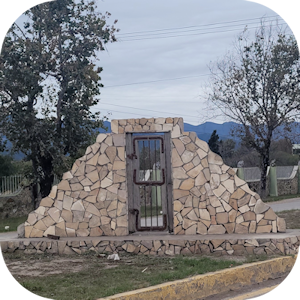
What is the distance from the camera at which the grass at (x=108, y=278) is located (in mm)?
6330

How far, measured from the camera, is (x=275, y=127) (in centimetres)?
2678

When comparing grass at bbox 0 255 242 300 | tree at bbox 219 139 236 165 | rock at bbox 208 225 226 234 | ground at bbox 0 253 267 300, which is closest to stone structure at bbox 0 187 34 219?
ground at bbox 0 253 267 300

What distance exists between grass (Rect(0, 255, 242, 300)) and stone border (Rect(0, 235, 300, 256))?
0.53 m

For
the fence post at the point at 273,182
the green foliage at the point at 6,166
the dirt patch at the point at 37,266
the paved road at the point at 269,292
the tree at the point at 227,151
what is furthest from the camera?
the tree at the point at 227,151

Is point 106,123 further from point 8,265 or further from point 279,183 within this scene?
point 8,265

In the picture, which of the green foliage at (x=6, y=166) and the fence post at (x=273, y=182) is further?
the fence post at (x=273, y=182)

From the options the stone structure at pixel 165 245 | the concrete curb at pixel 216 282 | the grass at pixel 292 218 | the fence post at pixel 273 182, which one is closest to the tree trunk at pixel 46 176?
the grass at pixel 292 218

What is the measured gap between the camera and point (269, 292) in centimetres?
691

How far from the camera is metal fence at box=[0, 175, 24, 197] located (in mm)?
20484

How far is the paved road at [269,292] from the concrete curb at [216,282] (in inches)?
4.8

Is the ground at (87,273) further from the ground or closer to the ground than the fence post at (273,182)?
closer to the ground

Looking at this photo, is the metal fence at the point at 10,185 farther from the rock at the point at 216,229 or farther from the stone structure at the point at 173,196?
the rock at the point at 216,229

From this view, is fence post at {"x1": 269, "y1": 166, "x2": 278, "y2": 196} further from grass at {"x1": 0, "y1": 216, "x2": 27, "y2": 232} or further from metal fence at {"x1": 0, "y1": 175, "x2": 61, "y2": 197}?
grass at {"x1": 0, "y1": 216, "x2": 27, "y2": 232}

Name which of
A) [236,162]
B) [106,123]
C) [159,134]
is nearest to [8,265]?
[159,134]
